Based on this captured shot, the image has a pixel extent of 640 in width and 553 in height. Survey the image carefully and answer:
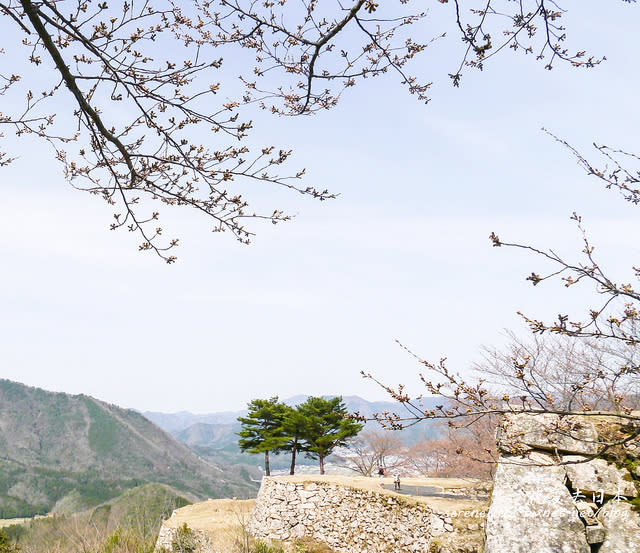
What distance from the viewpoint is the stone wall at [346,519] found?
1273cm

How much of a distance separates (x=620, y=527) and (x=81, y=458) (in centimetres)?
14642

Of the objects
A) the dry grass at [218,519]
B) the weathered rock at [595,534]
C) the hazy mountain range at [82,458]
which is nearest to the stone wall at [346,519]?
the dry grass at [218,519]

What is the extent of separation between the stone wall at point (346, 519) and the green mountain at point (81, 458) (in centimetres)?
8021

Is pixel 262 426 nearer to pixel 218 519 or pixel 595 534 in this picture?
pixel 218 519

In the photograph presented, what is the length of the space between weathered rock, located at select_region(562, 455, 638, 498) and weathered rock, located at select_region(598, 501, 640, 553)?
0.60 feet

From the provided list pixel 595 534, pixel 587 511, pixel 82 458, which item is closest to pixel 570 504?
pixel 587 511

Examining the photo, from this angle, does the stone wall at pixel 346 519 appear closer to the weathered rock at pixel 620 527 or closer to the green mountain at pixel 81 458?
the weathered rock at pixel 620 527

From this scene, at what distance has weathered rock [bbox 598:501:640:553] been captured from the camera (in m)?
6.34

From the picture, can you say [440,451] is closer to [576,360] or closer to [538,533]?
[576,360]

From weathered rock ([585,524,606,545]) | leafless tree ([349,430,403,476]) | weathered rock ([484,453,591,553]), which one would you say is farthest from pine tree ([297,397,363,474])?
weathered rock ([585,524,606,545])

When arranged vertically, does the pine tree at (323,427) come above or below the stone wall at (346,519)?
above

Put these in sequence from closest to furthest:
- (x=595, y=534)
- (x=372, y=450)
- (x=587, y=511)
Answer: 1. (x=595, y=534)
2. (x=587, y=511)
3. (x=372, y=450)

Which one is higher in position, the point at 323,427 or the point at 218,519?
the point at 323,427

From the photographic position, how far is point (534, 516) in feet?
23.0
